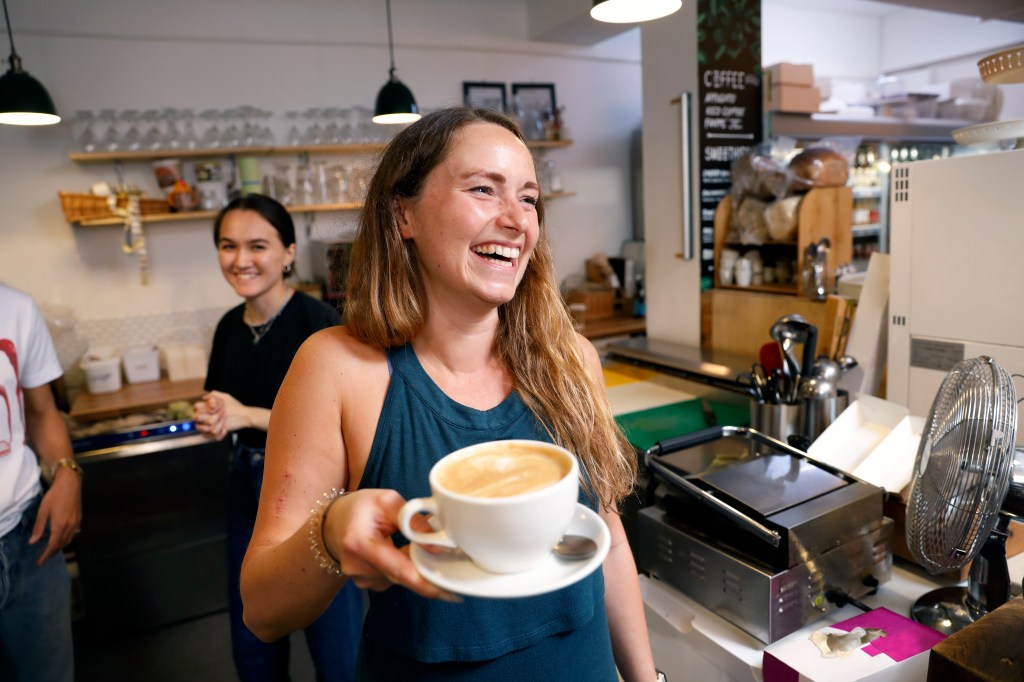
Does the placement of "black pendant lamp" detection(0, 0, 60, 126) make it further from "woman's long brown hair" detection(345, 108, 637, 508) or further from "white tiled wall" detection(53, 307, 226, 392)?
"woman's long brown hair" detection(345, 108, 637, 508)

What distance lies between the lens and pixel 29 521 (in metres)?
1.71

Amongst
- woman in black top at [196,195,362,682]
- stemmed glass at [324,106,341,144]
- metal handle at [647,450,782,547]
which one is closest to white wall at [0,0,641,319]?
stemmed glass at [324,106,341,144]

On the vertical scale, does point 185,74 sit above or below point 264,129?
above

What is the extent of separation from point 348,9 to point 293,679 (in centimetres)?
386

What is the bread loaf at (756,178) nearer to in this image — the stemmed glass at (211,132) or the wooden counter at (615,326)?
the wooden counter at (615,326)

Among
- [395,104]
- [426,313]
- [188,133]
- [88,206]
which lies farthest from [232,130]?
[426,313]

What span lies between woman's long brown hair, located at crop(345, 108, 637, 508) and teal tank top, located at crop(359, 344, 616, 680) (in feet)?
0.14

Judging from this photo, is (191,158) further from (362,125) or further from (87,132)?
(362,125)

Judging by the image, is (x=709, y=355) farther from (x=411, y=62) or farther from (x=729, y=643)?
(x=411, y=62)

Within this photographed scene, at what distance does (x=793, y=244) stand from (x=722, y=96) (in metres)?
0.90

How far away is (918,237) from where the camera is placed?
194 cm

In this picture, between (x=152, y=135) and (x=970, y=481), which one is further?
(x=152, y=135)

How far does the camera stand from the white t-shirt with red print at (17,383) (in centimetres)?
159

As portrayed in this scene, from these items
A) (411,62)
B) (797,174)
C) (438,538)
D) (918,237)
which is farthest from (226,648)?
(411,62)
